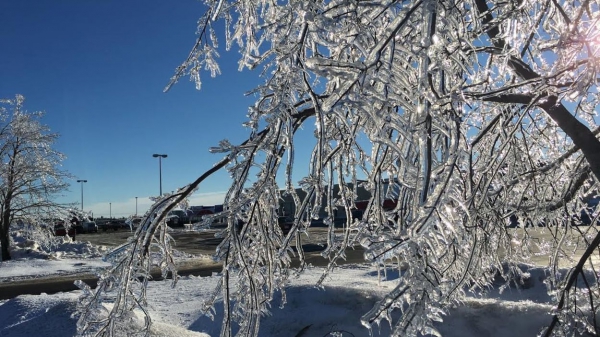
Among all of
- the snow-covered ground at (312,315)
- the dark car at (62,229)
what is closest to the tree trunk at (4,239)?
the dark car at (62,229)

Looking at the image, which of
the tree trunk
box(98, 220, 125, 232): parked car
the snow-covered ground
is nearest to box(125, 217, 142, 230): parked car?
the snow-covered ground

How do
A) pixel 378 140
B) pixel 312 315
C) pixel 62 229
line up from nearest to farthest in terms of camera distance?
pixel 378 140 < pixel 312 315 < pixel 62 229

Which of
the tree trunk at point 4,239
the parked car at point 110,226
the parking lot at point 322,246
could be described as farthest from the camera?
the parked car at point 110,226

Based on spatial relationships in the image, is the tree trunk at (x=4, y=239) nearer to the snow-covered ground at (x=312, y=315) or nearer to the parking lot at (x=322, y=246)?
the parking lot at (x=322, y=246)

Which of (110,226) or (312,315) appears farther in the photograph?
(110,226)

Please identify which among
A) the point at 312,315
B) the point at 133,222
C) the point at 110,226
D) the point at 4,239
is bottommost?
the point at 312,315

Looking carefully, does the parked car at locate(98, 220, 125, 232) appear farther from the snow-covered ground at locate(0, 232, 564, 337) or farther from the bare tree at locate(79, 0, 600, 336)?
the bare tree at locate(79, 0, 600, 336)

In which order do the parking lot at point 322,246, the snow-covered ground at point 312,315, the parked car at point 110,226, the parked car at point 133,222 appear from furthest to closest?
the parked car at point 110,226, the snow-covered ground at point 312,315, the parking lot at point 322,246, the parked car at point 133,222

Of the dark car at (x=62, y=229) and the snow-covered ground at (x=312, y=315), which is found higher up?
the dark car at (x=62, y=229)

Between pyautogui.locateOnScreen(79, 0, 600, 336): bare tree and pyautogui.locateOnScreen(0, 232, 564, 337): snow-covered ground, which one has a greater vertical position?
pyautogui.locateOnScreen(79, 0, 600, 336): bare tree

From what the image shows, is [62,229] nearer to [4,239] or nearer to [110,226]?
[4,239]

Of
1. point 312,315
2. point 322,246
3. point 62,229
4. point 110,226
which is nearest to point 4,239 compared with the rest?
point 62,229

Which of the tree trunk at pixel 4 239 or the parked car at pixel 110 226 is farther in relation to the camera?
the parked car at pixel 110 226

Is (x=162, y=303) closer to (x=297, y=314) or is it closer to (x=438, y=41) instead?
(x=297, y=314)
